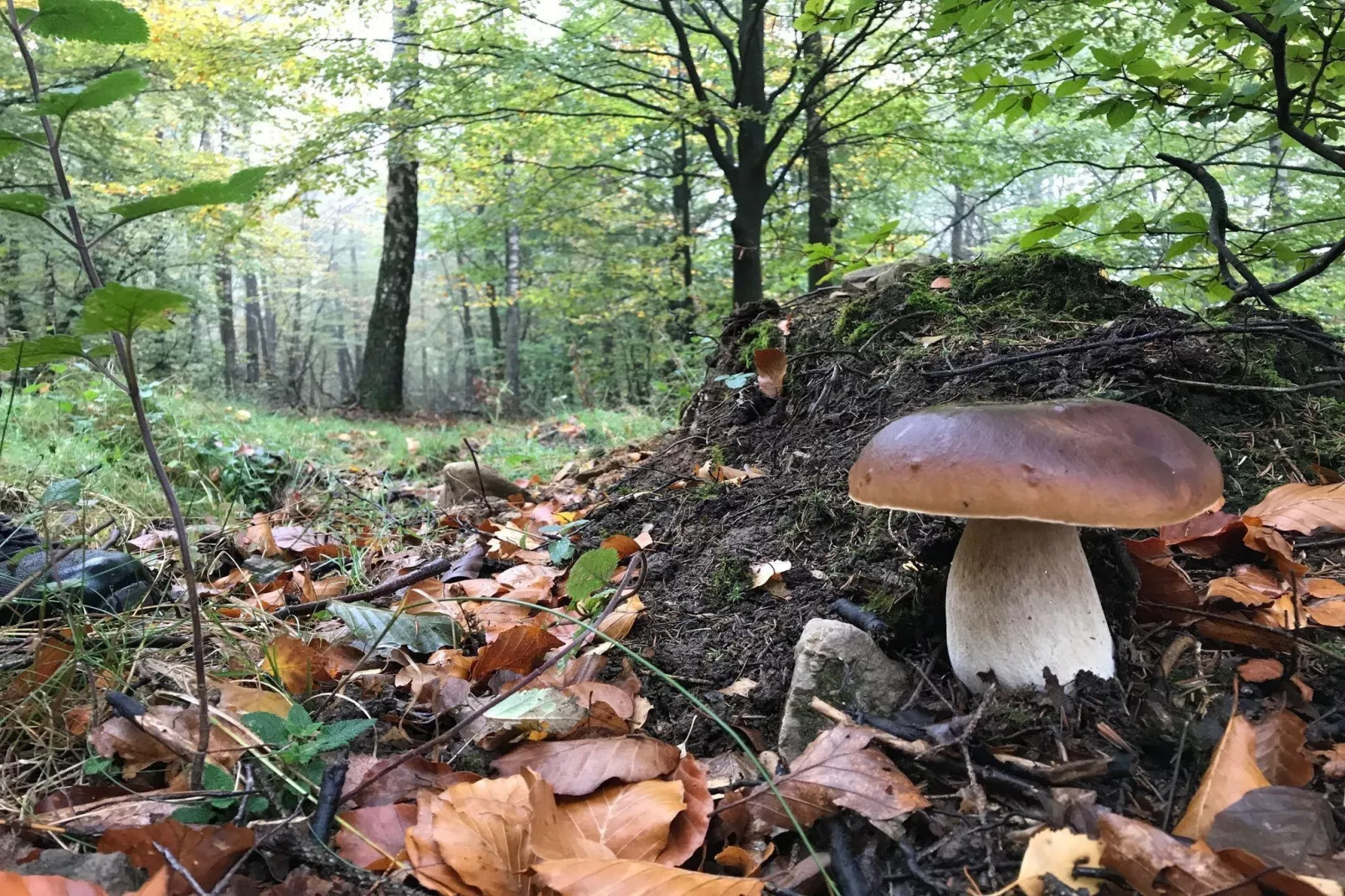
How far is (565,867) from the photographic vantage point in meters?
1.02

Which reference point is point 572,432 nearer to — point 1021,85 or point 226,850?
point 1021,85

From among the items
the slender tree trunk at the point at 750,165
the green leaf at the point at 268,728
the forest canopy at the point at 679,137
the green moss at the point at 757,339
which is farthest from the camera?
the slender tree trunk at the point at 750,165

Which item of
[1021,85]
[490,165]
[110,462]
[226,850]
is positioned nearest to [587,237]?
[490,165]

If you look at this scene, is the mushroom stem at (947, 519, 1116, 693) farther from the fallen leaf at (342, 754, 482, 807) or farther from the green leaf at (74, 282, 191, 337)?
the green leaf at (74, 282, 191, 337)

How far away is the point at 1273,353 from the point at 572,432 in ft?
19.1

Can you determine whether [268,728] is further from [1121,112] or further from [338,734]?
[1121,112]

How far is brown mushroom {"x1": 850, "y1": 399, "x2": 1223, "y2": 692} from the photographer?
3.80ft

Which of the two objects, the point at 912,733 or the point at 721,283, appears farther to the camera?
the point at 721,283

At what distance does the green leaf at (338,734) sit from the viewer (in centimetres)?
125

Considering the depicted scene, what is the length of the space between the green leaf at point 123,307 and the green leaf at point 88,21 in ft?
1.47

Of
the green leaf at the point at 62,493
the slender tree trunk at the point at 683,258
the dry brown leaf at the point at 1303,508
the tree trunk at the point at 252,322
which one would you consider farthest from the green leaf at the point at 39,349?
the tree trunk at the point at 252,322

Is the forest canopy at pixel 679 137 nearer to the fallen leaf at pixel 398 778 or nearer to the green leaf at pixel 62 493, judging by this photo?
the green leaf at pixel 62 493

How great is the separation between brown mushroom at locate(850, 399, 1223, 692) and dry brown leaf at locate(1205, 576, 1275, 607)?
356 millimetres

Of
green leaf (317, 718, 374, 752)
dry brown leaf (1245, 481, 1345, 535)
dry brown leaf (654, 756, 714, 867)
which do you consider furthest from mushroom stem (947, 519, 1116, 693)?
green leaf (317, 718, 374, 752)
